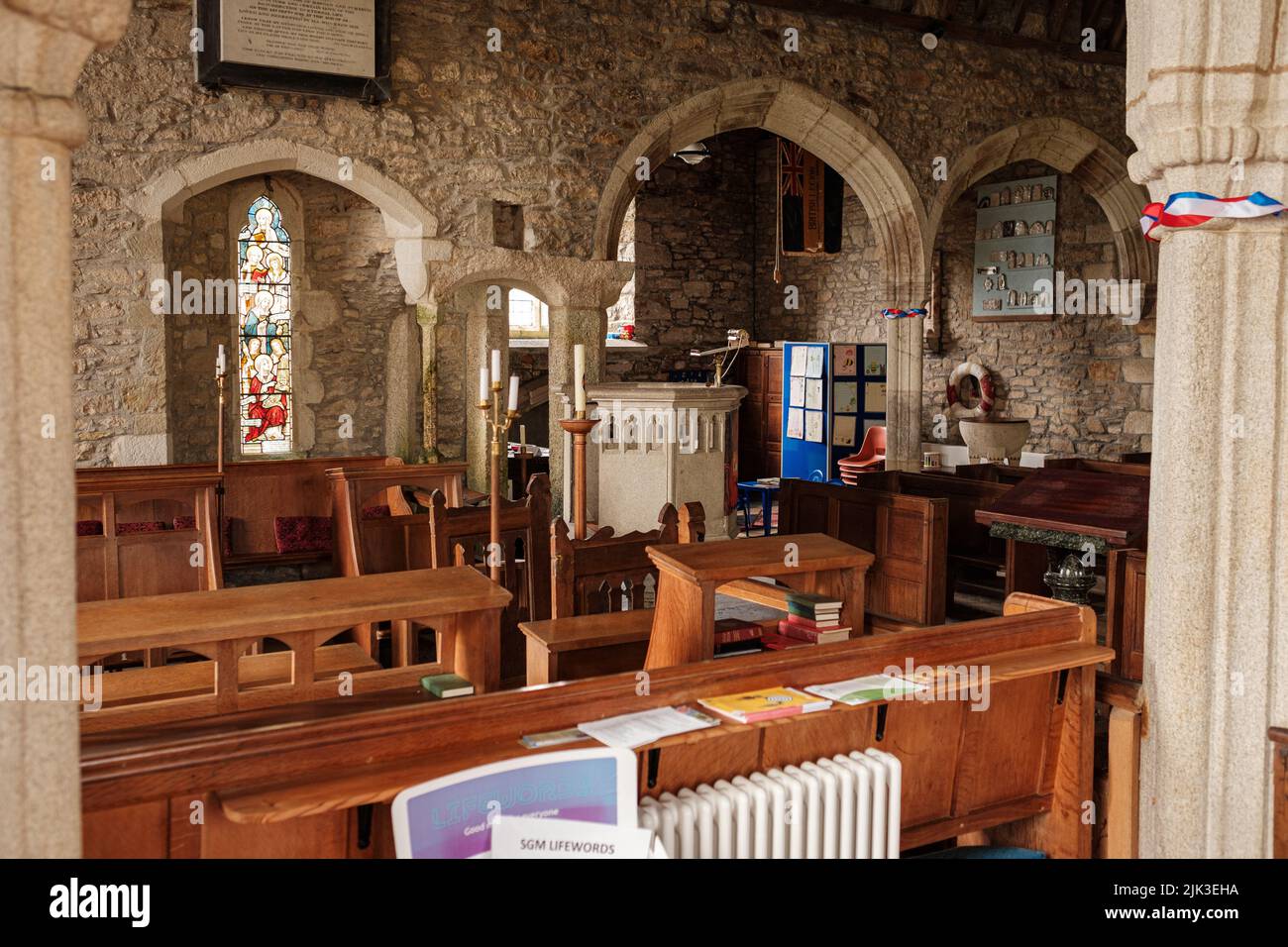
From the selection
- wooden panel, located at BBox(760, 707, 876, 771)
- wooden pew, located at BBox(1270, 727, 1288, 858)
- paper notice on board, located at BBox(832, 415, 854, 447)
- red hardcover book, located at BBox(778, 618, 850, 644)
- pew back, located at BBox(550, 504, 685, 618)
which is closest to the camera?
wooden panel, located at BBox(760, 707, 876, 771)

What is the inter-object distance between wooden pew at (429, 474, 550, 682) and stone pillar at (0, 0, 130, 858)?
2.69 m

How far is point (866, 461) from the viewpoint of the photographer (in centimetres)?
1087

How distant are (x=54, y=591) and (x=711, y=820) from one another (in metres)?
1.27

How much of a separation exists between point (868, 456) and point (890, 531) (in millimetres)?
5105

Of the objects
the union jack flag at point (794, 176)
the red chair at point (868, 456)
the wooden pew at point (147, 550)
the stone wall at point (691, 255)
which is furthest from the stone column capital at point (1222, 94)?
the stone wall at point (691, 255)

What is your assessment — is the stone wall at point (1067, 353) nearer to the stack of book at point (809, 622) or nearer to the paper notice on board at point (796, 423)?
the paper notice on board at point (796, 423)

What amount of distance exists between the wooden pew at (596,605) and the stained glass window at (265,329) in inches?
231

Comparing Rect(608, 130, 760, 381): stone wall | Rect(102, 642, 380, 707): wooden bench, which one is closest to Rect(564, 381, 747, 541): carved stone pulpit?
Rect(102, 642, 380, 707): wooden bench

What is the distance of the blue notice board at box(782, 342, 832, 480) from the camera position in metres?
11.8

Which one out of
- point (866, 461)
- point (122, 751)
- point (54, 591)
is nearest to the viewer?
point (54, 591)

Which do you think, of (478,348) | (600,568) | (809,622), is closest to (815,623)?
(809,622)

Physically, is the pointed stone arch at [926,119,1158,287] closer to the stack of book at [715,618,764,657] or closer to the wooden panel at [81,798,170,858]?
the stack of book at [715,618,764,657]

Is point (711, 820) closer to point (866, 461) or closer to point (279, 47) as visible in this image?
point (279, 47)

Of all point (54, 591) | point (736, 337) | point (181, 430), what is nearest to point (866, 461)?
point (736, 337)
